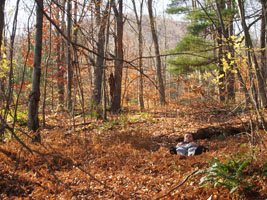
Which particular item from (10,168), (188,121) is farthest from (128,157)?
(188,121)

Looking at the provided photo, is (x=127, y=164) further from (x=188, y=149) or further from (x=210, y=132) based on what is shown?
(x=210, y=132)

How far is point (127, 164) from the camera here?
5312 mm

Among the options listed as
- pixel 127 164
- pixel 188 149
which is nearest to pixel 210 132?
pixel 188 149

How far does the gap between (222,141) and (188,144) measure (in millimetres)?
1302

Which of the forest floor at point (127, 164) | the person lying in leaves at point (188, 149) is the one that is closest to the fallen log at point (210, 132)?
the forest floor at point (127, 164)

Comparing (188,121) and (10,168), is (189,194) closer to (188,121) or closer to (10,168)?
(10,168)

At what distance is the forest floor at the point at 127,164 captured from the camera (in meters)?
3.84

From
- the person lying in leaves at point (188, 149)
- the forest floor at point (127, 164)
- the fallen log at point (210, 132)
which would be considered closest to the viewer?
the forest floor at point (127, 164)

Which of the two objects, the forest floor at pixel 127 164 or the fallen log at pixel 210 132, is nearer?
the forest floor at pixel 127 164

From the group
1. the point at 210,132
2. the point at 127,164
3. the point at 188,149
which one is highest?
the point at 210,132

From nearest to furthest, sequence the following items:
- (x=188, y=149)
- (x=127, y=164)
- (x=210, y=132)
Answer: (x=127, y=164), (x=188, y=149), (x=210, y=132)

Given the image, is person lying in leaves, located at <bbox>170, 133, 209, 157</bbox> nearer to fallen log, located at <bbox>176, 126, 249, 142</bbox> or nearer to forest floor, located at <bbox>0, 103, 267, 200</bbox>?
forest floor, located at <bbox>0, 103, 267, 200</bbox>

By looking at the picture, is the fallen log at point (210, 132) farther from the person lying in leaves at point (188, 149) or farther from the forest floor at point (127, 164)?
the person lying in leaves at point (188, 149)

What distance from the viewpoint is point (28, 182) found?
4492 mm
